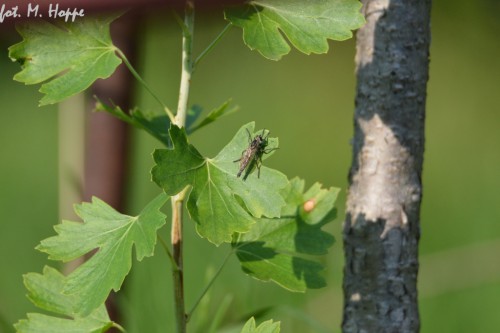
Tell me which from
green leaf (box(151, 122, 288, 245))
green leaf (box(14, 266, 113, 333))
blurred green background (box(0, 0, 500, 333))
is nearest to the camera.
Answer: green leaf (box(151, 122, 288, 245))

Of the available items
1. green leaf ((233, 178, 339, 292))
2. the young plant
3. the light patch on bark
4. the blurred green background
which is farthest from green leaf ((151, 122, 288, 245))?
the blurred green background

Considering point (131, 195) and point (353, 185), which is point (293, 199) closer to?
point (353, 185)

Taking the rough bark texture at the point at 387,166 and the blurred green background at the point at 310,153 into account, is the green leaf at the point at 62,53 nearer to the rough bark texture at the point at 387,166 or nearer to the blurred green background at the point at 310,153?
the rough bark texture at the point at 387,166

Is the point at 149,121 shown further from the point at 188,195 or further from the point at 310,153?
the point at 310,153

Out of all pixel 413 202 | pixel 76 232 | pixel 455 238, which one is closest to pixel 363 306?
pixel 413 202

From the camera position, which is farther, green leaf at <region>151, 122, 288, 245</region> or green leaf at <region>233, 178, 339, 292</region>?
green leaf at <region>233, 178, 339, 292</region>

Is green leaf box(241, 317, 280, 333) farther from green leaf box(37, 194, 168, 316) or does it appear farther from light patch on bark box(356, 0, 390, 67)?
light patch on bark box(356, 0, 390, 67)

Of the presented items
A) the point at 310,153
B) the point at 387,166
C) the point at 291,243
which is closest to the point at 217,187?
the point at 291,243

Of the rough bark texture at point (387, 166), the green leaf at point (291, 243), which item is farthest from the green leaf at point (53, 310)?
the rough bark texture at point (387, 166)

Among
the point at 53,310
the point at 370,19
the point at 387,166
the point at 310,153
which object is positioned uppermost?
the point at 310,153
